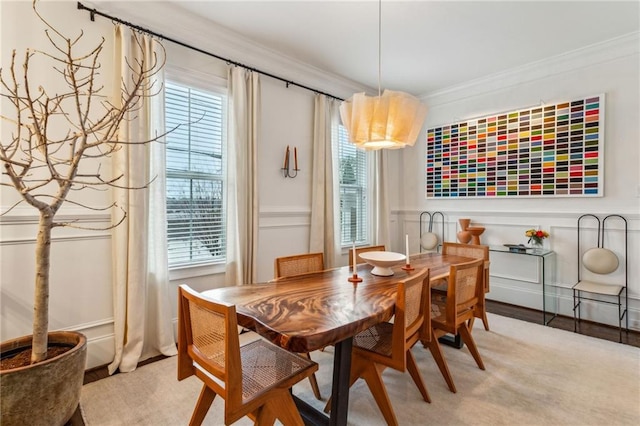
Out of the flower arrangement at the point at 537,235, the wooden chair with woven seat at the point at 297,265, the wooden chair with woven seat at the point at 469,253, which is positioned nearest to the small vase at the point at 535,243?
the flower arrangement at the point at 537,235

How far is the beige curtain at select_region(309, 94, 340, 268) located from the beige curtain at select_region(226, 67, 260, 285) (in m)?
0.85

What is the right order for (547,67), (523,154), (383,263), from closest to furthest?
1. (383,263)
2. (547,67)
3. (523,154)

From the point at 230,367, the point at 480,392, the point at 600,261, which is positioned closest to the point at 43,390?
the point at 230,367

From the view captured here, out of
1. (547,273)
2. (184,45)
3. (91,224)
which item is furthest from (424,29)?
(91,224)

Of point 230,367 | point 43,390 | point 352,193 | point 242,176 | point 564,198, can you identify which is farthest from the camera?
point 352,193

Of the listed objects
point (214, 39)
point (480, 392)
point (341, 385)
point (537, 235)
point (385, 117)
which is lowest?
point (480, 392)

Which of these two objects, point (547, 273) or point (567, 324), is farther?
point (547, 273)

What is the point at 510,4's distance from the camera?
2.58 m

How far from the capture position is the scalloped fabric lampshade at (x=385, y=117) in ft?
6.89

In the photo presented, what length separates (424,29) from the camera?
2920 mm

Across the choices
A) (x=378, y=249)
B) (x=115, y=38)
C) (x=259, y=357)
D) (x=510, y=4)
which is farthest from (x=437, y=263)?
(x=115, y=38)

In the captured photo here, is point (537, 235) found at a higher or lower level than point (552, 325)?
higher

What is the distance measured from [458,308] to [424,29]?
246cm

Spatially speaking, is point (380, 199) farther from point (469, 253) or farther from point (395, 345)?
point (395, 345)
